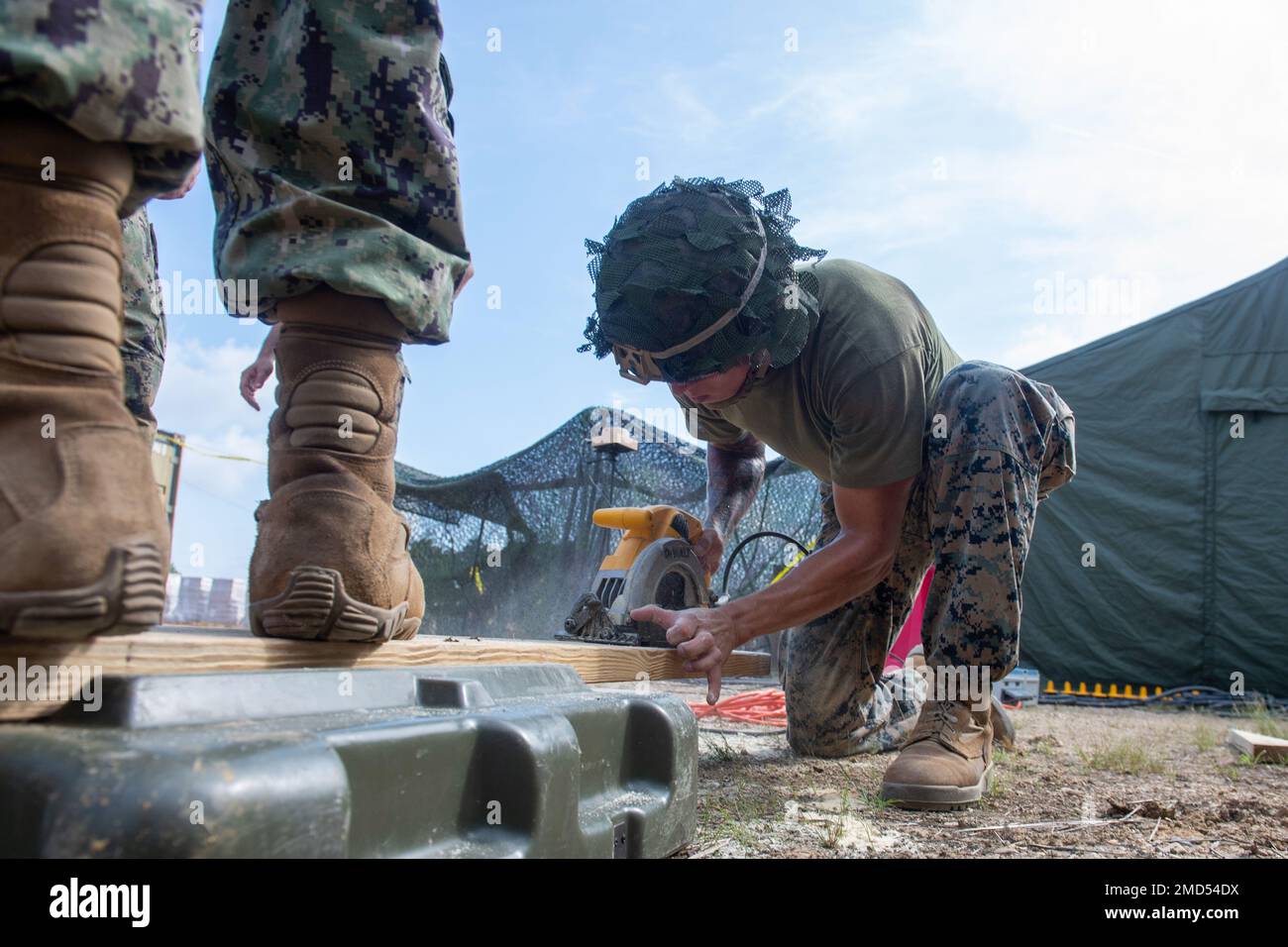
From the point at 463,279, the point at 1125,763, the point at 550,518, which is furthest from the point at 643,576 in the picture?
the point at 550,518

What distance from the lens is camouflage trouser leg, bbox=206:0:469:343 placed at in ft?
3.80

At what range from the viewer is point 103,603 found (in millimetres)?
758

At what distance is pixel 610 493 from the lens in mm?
Answer: 7289

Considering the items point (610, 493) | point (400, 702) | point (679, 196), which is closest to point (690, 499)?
point (610, 493)

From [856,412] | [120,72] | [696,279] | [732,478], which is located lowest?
[732,478]

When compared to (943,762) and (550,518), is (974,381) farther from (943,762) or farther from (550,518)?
(550,518)

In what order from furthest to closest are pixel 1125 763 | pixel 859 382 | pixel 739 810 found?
pixel 1125 763
pixel 859 382
pixel 739 810

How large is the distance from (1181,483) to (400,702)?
7.15 meters

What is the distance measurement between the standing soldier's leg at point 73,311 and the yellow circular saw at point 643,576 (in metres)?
1.74

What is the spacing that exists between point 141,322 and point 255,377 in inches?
19.2

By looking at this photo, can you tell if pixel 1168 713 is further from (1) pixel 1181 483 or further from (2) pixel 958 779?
(2) pixel 958 779

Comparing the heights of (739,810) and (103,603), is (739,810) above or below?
below

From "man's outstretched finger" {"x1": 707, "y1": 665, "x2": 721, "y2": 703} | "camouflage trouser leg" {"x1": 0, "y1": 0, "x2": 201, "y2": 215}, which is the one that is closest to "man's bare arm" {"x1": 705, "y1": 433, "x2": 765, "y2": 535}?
"man's outstretched finger" {"x1": 707, "y1": 665, "x2": 721, "y2": 703}
